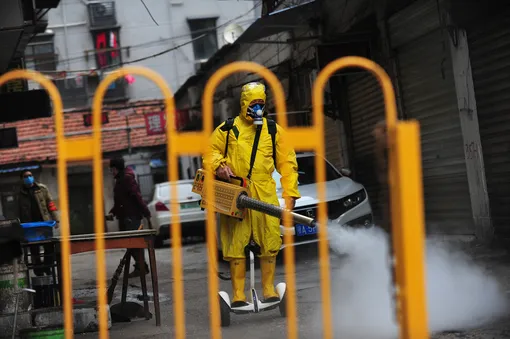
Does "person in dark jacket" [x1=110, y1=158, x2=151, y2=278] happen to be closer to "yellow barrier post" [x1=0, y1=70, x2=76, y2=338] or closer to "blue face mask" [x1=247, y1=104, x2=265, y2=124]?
"blue face mask" [x1=247, y1=104, x2=265, y2=124]

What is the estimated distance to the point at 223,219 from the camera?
19.9 ft

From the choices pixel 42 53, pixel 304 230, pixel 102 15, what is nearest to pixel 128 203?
pixel 304 230

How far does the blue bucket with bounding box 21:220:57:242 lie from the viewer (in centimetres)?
626

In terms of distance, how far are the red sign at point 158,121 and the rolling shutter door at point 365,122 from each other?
10.1 metres

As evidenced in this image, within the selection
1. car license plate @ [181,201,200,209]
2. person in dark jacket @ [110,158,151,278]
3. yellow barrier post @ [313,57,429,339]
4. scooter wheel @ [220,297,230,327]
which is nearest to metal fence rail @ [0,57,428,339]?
yellow barrier post @ [313,57,429,339]

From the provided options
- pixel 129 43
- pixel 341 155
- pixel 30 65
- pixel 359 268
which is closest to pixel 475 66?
pixel 359 268

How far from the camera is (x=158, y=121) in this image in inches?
989

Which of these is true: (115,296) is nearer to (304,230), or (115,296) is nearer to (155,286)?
(304,230)

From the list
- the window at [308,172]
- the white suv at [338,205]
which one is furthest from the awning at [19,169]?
the white suv at [338,205]

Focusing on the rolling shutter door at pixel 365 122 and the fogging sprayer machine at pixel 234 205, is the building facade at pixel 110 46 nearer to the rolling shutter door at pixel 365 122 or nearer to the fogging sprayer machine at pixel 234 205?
the rolling shutter door at pixel 365 122

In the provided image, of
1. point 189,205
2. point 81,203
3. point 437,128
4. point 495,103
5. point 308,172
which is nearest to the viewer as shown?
point 495,103

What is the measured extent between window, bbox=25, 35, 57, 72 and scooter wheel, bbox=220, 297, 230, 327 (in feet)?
77.9

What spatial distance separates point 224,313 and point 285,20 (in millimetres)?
9527

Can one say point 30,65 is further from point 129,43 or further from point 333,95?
point 333,95
